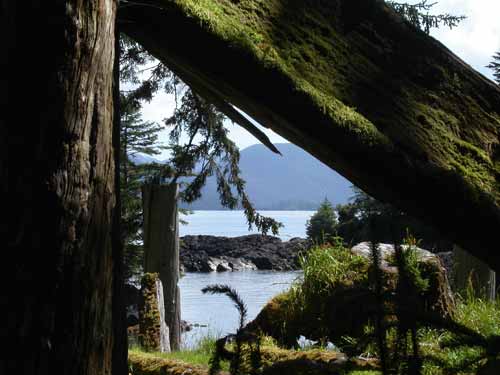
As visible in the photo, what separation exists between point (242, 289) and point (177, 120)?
3.62 metres

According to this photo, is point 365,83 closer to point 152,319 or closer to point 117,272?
point 117,272

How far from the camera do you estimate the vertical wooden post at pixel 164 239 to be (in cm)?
1004

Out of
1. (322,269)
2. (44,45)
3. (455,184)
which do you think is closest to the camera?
(44,45)

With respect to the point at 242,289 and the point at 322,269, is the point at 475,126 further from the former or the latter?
the point at 242,289

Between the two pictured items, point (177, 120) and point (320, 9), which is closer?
point (320, 9)

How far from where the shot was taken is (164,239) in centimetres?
1003

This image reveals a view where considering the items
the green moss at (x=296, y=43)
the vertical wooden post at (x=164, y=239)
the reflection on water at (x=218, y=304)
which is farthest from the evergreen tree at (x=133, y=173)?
the green moss at (x=296, y=43)

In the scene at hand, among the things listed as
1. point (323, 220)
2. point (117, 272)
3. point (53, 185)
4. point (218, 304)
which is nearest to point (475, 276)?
point (218, 304)

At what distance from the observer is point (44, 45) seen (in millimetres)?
1967

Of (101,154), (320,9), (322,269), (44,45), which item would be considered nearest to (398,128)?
(320,9)

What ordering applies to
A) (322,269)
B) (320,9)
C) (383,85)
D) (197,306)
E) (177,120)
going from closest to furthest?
(383,85), (320,9), (322,269), (177,120), (197,306)

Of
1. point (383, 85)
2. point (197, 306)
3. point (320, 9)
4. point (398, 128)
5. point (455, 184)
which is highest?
point (320, 9)

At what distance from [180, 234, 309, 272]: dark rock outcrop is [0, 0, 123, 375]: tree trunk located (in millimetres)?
18318

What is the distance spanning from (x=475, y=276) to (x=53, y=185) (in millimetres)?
9158
